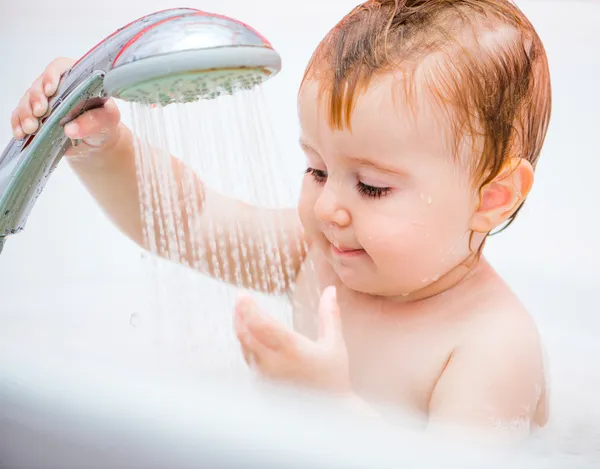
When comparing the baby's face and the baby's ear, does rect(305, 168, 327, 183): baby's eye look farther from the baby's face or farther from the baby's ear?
the baby's ear

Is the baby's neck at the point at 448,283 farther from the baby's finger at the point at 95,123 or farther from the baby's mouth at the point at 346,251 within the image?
the baby's finger at the point at 95,123

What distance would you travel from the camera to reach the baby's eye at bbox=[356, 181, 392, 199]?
2.34 ft

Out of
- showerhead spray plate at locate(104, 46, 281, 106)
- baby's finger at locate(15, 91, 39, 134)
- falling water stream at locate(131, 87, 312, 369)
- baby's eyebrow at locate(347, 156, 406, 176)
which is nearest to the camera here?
showerhead spray plate at locate(104, 46, 281, 106)

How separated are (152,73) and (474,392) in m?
0.41

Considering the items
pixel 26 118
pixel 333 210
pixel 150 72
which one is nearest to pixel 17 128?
pixel 26 118

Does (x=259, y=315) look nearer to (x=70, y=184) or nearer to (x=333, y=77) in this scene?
(x=333, y=77)

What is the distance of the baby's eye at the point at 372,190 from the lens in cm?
71

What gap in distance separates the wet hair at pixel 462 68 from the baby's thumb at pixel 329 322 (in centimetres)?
15

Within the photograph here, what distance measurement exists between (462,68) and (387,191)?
123 mm

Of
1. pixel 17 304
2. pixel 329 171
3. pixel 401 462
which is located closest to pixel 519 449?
pixel 401 462

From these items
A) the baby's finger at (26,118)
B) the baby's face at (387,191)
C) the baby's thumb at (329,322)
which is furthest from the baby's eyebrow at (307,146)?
the baby's finger at (26,118)

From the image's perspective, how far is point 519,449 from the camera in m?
0.69

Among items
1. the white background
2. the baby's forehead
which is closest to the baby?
the baby's forehead

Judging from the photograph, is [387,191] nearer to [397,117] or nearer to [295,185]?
[397,117]
